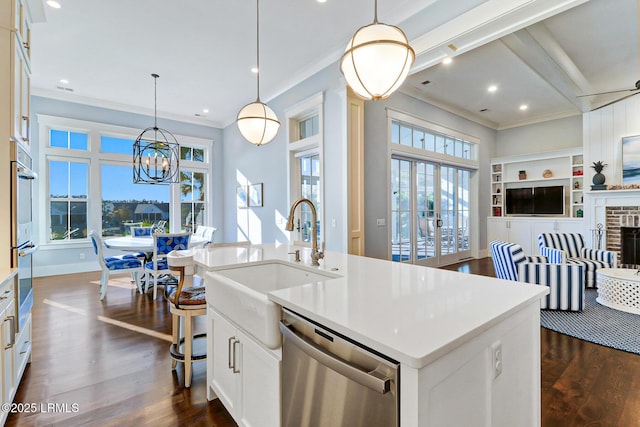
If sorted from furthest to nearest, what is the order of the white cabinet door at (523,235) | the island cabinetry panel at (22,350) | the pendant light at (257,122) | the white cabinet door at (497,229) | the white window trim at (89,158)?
the white cabinet door at (497,229), the white cabinet door at (523,235), the white window trim at (89,158), the pendant light at (257,122), the island cabinetry panel at (22,350)

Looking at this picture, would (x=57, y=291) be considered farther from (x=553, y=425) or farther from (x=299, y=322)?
(x=553, y=425)

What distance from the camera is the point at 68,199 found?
5.62 meters

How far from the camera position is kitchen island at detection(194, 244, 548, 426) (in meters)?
0.74

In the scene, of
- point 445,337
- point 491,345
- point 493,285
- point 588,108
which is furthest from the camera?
point 588,108

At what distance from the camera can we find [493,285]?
1324mm

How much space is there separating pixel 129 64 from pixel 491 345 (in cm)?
538

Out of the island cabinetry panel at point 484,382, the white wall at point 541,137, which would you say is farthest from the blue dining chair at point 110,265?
the white wall at point 541,137

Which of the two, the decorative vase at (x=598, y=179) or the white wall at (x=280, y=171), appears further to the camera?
the decorative vase at (x=598, y=179)

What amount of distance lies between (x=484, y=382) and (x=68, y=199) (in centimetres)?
710

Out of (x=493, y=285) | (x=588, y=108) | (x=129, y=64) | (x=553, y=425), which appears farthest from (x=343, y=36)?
(x=588, y=108)

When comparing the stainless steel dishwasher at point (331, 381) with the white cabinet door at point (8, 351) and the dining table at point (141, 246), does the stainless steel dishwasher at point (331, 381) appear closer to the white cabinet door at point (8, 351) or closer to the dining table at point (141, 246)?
the white cabinet door at point (8, 351)

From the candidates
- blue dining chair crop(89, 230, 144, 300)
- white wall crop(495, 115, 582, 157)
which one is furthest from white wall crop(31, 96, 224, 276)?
white wall crop(495, 115, 582, 157)

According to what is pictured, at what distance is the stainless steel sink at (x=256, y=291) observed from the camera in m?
1.23

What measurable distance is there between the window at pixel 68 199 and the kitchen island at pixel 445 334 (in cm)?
635
